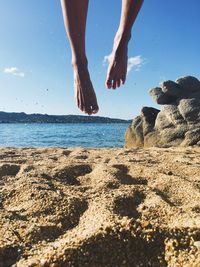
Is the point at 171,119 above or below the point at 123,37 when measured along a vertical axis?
below

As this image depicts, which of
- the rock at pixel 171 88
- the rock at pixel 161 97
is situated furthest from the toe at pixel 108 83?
the rock at pixel 171 88

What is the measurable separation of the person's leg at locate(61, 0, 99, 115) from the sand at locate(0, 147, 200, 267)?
0.67 m

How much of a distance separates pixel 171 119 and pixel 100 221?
11.2m

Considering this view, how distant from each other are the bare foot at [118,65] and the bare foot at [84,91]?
0.62 feet

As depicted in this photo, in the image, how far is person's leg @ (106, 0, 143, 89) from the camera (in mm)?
2562

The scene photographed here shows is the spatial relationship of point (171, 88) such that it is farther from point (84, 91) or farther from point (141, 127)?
point (84, 91)

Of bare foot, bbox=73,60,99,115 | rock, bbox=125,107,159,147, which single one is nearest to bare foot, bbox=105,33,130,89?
bare foot, bbox=73,60,99,115

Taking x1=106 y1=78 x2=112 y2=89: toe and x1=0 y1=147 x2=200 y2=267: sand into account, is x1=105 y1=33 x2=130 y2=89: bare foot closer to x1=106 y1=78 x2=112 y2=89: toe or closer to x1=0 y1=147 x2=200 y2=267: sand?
x1=106 y1=78 x2=112 y2=89: toe

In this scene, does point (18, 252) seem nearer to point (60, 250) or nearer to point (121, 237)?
point (60, 250)

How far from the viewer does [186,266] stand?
1393 mm

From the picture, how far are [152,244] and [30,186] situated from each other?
49.0 inches

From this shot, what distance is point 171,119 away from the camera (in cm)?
1266

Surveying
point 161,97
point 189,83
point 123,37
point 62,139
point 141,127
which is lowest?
point 62,139

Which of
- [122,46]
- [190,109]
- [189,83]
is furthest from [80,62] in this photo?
[189,83]
